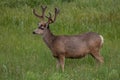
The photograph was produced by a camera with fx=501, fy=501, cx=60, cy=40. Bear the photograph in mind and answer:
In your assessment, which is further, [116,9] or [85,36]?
[116,9]

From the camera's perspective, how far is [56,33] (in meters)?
14.9

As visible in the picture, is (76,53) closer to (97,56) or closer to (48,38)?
(97,56)

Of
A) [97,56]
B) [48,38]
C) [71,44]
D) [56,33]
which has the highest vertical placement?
[48,38]

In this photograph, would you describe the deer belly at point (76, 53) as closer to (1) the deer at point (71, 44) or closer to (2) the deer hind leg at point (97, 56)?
(1) the deer at point (71, 44)

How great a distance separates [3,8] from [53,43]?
5.99 m

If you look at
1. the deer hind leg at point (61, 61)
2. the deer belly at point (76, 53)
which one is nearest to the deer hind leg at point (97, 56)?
the deer belly at point (76, 53)

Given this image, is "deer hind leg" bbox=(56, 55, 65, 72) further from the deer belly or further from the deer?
the deer belly

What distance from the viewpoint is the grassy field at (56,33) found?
10.4 metres

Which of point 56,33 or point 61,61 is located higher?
point 61,61

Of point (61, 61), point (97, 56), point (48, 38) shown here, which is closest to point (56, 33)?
point (48, 38)

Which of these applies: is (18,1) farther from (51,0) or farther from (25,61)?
(25,61)

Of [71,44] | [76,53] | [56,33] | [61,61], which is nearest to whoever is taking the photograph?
[61,61]

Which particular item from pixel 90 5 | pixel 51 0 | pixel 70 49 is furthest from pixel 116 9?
pixel 70 49

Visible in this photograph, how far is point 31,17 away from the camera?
639 inches
